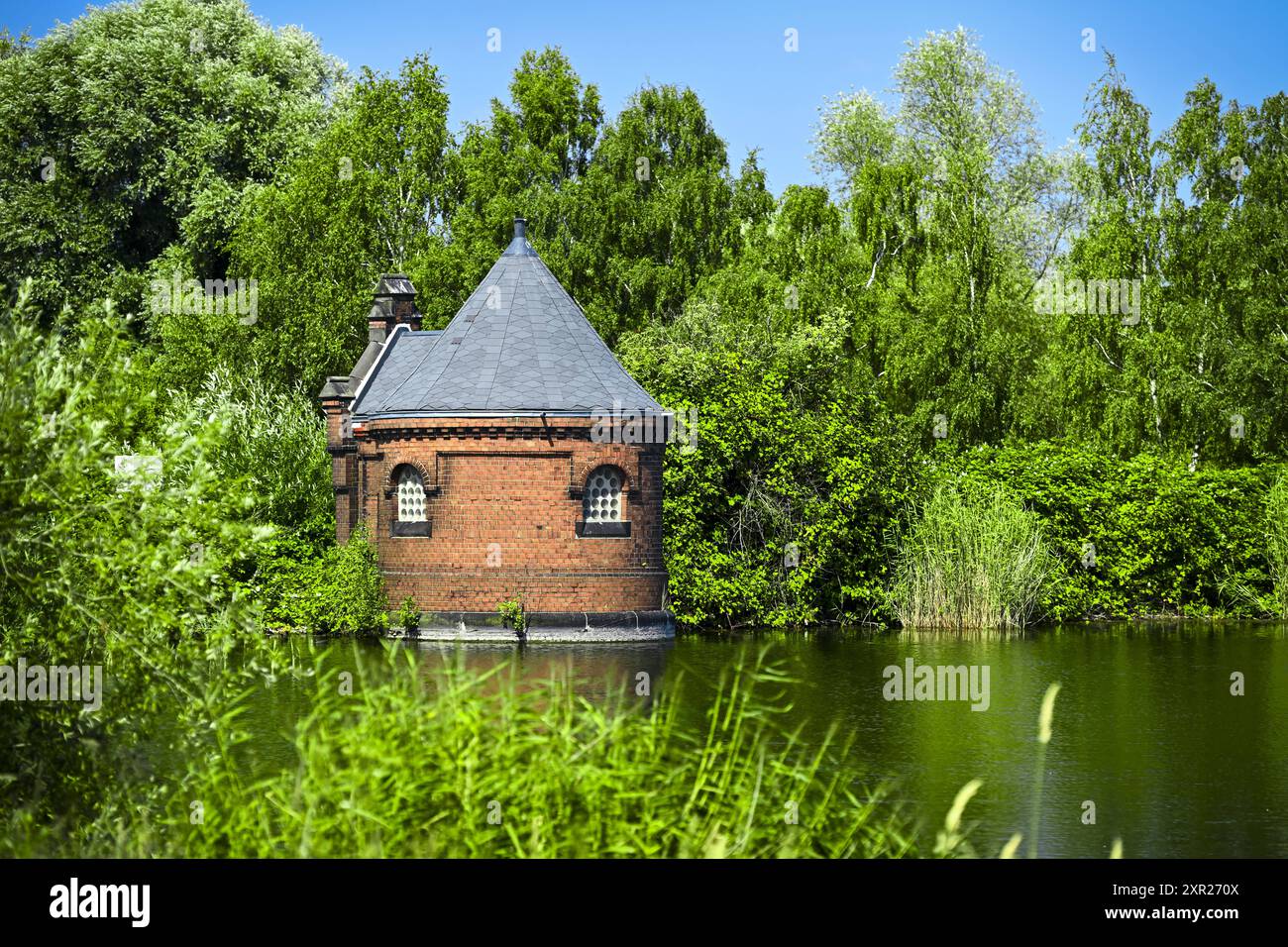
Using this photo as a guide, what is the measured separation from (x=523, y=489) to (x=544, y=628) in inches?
92.6

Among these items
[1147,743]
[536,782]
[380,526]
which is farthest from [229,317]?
[536,782]

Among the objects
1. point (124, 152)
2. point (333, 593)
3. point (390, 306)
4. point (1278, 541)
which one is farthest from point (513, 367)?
point (124, 152)

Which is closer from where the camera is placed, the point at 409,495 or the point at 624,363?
the point at 409,495

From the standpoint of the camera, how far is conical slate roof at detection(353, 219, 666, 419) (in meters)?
26.9

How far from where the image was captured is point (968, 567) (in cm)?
3075

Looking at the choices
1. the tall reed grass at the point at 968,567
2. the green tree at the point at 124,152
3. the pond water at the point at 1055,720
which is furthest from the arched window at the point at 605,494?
the green tree at the point at 124,152

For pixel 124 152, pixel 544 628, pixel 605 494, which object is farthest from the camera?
pixel 124 152

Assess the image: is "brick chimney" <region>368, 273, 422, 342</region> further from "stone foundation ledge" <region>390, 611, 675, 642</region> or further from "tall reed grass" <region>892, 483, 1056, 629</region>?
"tall reed grass" <region>892, 483, 1056, 629</region>

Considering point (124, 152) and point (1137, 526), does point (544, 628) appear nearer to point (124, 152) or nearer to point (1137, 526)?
point (1137, 526)

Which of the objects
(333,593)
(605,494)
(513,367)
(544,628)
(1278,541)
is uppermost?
(513,367)

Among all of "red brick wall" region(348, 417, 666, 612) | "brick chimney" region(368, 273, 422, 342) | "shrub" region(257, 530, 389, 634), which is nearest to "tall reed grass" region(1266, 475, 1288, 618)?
"red brick wall" region(348, 417, 666, 612)

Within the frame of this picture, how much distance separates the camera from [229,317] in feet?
140

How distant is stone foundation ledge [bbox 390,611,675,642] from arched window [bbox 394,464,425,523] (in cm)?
178
